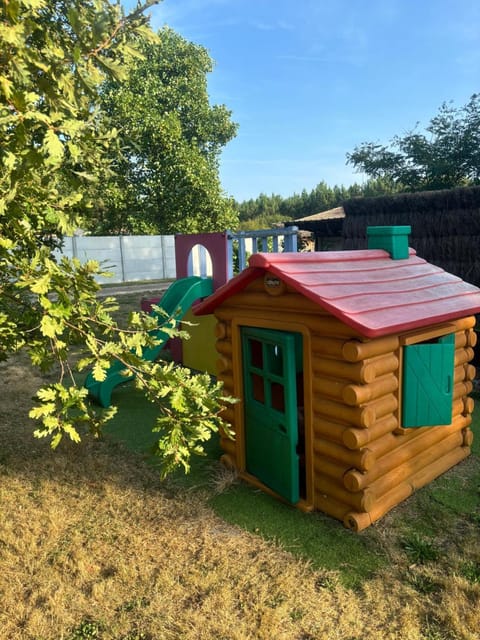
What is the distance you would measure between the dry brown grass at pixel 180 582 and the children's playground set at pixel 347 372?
0.63m

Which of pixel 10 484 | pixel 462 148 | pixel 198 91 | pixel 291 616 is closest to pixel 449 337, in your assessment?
pixel 291 616

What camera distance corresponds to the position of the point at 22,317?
3.36 m

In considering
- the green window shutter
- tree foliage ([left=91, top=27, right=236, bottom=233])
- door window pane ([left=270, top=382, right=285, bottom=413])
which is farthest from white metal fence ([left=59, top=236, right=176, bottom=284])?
the green window shutter

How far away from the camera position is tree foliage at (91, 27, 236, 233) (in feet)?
81.3

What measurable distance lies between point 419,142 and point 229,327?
18.2 m

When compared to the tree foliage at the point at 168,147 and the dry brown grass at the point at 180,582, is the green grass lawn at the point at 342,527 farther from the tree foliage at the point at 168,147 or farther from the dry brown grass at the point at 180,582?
the tree foliage at the point at 168,147

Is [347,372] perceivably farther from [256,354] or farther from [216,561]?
[216,561]

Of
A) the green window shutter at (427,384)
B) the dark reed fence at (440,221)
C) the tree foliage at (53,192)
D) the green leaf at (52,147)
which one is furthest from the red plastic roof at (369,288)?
the dark reed fence at (440,221)

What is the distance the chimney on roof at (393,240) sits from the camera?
211 inches

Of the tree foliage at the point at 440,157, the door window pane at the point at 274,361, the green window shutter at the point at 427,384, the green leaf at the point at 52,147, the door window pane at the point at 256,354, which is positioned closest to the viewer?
the green leaf at the point at 52,147

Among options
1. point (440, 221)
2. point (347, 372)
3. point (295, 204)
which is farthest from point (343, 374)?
point (295, 204)

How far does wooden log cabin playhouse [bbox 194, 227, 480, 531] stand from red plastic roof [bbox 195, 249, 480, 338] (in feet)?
0.05

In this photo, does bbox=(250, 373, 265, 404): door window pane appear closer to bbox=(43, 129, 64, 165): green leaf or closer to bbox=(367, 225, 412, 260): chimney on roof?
bbox=(367, 225, 412, 260): chimney on roof

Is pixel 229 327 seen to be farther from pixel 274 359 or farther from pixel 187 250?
pixel 187 250
